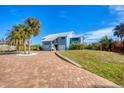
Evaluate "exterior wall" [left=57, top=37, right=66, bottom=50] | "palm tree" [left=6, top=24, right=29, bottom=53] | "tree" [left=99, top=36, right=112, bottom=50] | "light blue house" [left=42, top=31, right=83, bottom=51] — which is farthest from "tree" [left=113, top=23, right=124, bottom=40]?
"palm tree" [left=6, top=24, right=29, bottom=53]

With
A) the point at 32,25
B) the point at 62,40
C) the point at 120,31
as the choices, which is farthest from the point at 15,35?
the point at 120,31

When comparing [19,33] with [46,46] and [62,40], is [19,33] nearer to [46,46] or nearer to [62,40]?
[46,46]

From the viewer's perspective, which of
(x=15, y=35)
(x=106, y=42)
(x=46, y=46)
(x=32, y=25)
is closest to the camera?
(x=15, y=35)

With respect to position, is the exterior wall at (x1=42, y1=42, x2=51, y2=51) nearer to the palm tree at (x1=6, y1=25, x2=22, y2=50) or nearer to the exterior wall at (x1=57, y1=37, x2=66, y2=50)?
the exterior wall at (x1=57, y1=37, x2=66, y2=50)

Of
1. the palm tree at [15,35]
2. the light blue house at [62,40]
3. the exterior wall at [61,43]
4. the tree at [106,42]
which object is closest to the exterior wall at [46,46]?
the light blue house at [62,40]

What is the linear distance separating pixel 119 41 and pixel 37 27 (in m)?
9.56

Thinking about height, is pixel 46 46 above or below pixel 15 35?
below

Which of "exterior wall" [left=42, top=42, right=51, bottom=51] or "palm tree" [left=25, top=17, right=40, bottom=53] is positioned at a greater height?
"palm tree" [left=25, top=17, right=40, bottom=53]

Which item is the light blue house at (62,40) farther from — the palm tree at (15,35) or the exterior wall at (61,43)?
the palm tree at (15,35)

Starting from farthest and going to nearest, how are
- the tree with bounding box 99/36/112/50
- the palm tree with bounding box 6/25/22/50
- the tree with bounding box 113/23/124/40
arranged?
the tree with bounding box 113/23/124/40, the tree with bounding box 99/36/112/50, the palm tree with bounding box 6/25/22/50

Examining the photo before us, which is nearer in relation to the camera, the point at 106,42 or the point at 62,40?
the point at 106,42

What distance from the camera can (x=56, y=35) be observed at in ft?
124
